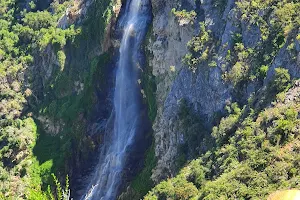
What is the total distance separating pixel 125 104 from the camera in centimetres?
3881

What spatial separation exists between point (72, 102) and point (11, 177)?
339 inches

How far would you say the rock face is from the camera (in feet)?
92.1

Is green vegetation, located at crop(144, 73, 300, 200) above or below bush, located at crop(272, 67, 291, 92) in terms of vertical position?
below

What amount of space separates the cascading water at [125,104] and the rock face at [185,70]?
9.79ft

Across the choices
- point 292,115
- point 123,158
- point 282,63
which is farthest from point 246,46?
point 123,158

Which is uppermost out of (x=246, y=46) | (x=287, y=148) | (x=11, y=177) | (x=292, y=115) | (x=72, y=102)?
(x=72, y=102)

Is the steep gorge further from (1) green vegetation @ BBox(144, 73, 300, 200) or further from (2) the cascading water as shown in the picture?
(2) the cascading water

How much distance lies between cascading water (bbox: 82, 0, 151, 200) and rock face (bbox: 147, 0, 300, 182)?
2985 mm

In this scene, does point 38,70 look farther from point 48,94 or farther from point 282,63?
point 282,63

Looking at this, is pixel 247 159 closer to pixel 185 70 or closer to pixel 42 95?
pixel 185 70

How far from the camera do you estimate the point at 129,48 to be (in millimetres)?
39531

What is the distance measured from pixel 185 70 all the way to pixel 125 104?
8808 millimetres

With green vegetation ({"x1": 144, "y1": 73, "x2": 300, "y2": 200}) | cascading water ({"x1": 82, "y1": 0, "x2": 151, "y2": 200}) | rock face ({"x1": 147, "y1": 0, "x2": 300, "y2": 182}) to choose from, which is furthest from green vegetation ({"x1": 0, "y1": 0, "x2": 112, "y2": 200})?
green vegetation ({"x1": 144, "y1": 73, "x2": 300, "y2": 200})

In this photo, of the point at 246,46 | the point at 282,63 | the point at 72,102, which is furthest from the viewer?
the point at 72,102
